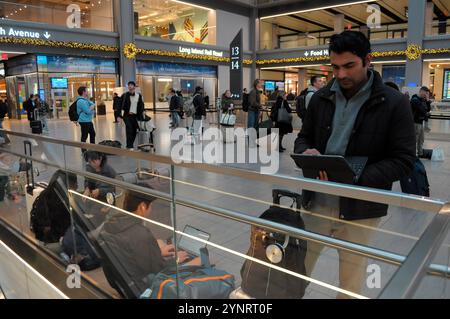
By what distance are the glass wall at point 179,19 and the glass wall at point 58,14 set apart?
343cm

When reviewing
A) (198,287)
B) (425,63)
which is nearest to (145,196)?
(198,287)

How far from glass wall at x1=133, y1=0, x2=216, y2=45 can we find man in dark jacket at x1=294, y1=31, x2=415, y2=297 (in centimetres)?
2252

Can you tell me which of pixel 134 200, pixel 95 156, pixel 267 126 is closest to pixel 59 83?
pixel 267 126

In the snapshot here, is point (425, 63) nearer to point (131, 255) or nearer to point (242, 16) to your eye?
point (242, 16)

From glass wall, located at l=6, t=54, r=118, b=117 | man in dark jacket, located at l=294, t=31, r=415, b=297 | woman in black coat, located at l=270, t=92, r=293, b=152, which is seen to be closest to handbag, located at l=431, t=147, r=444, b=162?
woman in black coat, located at l=270, t=92, r=293, b=152

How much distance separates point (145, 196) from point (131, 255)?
0.54 m

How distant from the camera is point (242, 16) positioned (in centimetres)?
2652

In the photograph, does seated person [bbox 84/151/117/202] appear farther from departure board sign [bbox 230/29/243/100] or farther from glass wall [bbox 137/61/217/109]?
glass wall [bbox 137/61/217/109]

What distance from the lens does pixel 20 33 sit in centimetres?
1581

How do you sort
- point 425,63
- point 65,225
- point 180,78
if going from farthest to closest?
point 180,78 < point 425,63 < point 65,225

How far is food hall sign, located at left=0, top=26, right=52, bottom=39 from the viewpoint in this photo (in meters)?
15.4

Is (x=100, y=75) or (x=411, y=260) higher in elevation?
(x=100, y=75)

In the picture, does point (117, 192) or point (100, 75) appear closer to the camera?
point (117, 192)

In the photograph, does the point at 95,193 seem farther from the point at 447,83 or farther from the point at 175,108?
the point at 447,83
